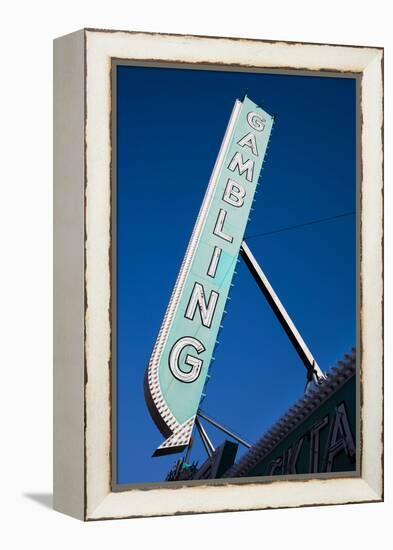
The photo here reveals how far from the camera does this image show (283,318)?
983cm

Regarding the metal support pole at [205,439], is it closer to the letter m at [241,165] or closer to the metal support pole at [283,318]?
the metal support pole at [283,318]

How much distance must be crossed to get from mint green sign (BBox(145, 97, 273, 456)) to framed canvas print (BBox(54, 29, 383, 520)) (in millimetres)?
11

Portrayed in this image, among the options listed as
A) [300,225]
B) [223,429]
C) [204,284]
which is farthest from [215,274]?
[223,429]

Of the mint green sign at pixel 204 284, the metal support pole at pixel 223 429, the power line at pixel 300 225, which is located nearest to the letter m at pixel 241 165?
the mint green sign at pixel 204 284

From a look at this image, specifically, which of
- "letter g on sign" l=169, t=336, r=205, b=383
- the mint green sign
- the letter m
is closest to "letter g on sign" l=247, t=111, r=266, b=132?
the mint green sign

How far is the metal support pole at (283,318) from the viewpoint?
9.77 meters

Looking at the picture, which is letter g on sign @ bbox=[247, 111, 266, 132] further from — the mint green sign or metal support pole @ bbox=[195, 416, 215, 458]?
metal support pole @ bbox=[195, 416, 215, 458]

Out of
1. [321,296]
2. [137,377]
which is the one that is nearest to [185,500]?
[137,377]

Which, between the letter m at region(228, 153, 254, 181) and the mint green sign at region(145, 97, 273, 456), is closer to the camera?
the mint green sign at region(145, 97, 273, 456)

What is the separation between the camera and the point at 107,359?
9352 mm

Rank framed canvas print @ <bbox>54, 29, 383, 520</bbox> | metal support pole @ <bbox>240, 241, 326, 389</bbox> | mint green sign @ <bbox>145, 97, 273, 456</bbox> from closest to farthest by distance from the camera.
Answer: framed canvas print @ <bbox>54, 29, 383, 520</bbox>
mint green sign @ <bbox>145, 97, 273, 456</bbox>
metal support pole @ <bbox>240, 241, 326, 389</bbox>

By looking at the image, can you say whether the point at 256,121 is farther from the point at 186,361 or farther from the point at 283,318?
the point at 186,361

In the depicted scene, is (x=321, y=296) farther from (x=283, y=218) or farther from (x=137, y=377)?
(x=137, y=377)

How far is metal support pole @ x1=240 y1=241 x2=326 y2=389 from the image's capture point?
9.77 m
